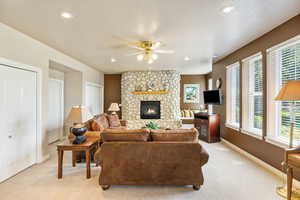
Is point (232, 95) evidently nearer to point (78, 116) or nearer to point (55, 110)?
point (78, 116)

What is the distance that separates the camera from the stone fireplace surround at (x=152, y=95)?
8.09 meters

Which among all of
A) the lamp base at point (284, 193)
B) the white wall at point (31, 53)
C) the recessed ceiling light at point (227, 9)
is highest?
the recessed ceiling light at point (227, 9)

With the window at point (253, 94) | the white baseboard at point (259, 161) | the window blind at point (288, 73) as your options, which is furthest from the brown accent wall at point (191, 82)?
the window blind at point (288, 73)

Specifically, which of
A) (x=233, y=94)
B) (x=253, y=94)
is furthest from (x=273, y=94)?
(x=233, y=94)

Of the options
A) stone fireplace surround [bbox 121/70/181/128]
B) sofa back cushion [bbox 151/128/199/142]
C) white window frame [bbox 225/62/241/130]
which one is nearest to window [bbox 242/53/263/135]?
white window frame [bbox 225/62/241/130]

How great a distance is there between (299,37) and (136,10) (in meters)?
2.52

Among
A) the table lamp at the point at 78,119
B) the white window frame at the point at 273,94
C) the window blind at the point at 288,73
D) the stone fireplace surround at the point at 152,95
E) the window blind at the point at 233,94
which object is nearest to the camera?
the window blind at the point at 288,73

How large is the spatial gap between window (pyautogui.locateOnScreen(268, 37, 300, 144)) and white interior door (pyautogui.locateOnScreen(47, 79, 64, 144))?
5.65 metres

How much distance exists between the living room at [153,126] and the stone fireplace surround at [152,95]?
298cm

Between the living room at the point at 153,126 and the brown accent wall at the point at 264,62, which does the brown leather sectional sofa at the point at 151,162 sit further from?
the brown accent wall at the point at 264,62

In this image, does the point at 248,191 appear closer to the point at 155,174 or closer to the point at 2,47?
the point at 155,174

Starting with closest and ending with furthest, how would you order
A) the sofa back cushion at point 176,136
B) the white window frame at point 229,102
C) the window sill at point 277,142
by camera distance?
the sofa back cushion at point 176,136
the window sill at point 277,142
the white window frame at point 229,102

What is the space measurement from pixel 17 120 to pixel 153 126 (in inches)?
123

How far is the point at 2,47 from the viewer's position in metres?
2.90
